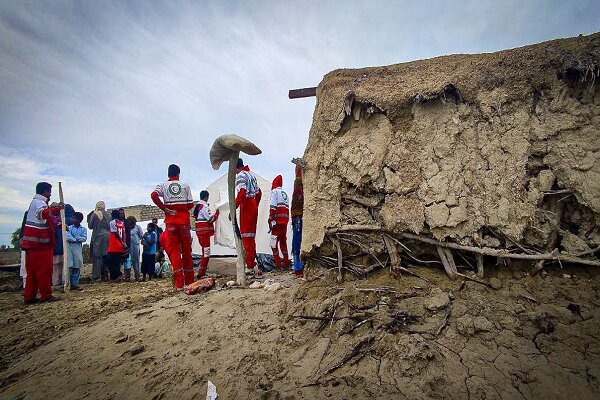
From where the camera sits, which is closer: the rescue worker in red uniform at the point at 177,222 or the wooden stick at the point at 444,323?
the wooden stick at the point at 444,323

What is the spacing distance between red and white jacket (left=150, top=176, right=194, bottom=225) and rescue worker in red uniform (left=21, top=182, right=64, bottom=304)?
2030 millimetres

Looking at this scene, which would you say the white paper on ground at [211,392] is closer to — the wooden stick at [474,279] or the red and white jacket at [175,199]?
the wooden stick at [474,279]

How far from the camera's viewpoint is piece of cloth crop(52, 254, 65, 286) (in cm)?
645

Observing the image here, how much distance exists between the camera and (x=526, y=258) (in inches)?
96.6

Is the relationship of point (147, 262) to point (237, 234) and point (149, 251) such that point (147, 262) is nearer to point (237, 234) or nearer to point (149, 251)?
point (149, 251)

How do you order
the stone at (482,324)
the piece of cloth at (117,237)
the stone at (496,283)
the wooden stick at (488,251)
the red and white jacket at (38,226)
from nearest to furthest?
the stone at (482,324)
the wooden stick at (488,251)
the stone at (496,283)
the red and white jacket at (38,226)
the piece of cloth at (117,237)

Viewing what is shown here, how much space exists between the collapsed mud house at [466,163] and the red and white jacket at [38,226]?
4.66 metres

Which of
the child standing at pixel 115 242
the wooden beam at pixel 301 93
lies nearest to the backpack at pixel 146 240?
the child standing at pixel 115 242

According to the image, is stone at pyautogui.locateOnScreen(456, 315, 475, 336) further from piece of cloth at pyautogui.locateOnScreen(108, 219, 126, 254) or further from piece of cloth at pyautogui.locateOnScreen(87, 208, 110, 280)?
piece of cloth at pyautogui.locateOnScreen(87, 208, 110, 280)

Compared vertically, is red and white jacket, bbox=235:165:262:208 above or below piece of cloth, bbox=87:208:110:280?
above

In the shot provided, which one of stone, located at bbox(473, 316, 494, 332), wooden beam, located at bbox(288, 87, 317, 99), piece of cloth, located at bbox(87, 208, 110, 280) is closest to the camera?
stone, located at bbox(473, 316, 494, 332)

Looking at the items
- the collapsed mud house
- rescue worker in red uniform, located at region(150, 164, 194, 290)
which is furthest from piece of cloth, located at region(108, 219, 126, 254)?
the collapsed mud house

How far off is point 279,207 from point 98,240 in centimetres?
543

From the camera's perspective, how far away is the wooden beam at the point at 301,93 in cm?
431
